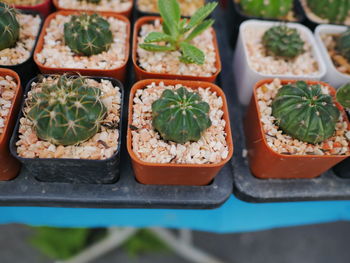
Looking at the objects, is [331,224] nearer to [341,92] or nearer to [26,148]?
[341,92]

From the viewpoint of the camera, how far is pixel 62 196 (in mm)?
1117

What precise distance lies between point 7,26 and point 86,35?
0.86ft

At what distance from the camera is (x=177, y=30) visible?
1277mm

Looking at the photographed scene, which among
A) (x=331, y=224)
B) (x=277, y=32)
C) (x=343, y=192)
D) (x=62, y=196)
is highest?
(x=277, y=32)

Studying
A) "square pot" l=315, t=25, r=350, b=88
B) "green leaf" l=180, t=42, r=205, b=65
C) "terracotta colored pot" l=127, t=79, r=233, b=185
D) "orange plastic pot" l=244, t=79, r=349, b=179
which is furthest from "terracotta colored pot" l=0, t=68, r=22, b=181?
"square pot" l=315, t=25, r=350, b=88

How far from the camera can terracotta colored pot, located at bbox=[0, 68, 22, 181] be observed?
102 cm

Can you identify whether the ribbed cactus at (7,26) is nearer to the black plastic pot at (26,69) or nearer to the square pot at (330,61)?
the black plastic pot at (26,69)

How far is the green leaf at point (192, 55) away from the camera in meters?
1.19

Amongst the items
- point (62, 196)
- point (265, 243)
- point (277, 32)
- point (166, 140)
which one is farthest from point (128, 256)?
point (277, 32)

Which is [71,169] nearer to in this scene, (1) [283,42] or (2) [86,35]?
(2) [86,35]

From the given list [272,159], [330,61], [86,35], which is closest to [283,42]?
[330,61]

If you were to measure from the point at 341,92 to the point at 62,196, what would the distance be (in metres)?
1.00

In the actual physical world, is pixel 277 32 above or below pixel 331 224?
above

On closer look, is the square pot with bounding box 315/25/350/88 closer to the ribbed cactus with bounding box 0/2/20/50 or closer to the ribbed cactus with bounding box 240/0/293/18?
the ribbed cactus with bounding box 240/0/293/18
